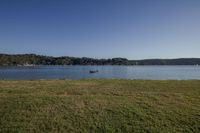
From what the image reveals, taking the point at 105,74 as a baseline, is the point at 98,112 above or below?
above

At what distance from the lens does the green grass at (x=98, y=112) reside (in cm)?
938

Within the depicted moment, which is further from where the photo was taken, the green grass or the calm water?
the calm water

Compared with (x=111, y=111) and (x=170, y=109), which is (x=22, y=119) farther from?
(x=170, y=109)

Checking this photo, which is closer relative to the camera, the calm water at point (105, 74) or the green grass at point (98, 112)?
the green grass at point (98, 112)

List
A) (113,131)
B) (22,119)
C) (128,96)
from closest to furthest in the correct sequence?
(113,131), (22,119), (128,96)

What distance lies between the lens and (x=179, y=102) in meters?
12.5

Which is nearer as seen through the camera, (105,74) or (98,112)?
(98,112)

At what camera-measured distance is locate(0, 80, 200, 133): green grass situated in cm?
938

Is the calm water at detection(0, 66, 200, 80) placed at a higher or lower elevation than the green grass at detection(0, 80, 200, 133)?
lower

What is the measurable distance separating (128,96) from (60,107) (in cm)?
454

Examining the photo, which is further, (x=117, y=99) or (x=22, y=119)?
(x=117, y=99)

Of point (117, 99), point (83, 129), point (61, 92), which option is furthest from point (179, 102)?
point (61, 92)

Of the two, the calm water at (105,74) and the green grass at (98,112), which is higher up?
the green grass at (98,112)

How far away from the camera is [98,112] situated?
10.8 meters
